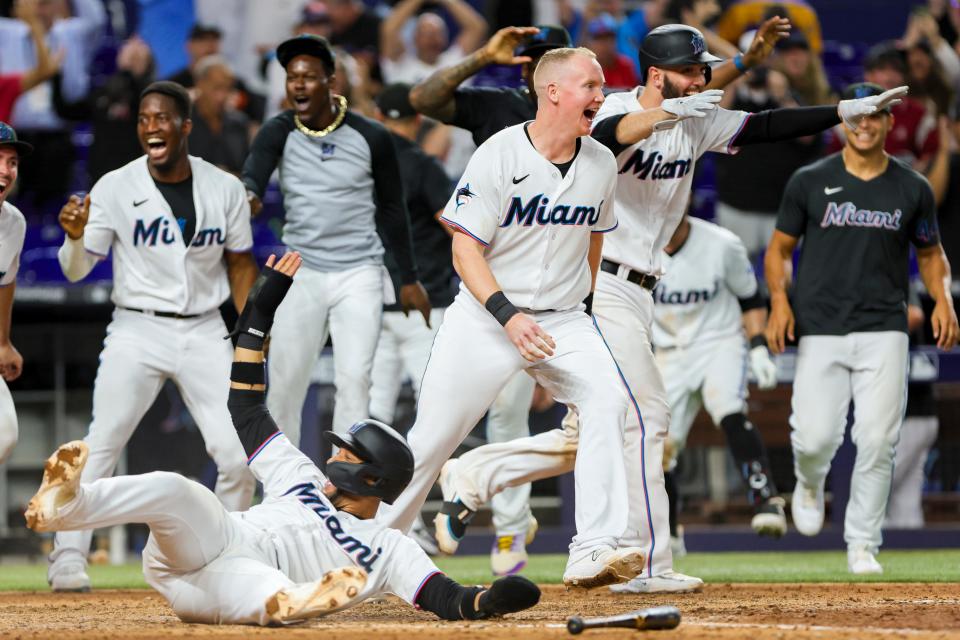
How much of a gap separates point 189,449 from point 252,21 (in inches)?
165

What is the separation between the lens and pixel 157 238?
6.48m

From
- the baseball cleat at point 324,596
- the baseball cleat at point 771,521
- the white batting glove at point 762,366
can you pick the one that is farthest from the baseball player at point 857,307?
the baseball cleat at point 324,596

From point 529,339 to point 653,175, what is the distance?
1.38 metres

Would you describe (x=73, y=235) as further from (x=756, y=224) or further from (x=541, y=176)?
(x=756, y=224)

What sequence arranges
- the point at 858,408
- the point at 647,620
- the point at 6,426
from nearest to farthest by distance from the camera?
the point at 647,620
the point at 6,426
the point at 858,408

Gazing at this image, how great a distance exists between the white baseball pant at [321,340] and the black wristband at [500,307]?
2023 millimetres

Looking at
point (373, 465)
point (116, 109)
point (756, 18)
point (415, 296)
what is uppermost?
point (756, 18)

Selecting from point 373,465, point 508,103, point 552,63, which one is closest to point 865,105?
point 552,63

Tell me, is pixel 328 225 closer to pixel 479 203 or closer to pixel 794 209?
pixel 479 203

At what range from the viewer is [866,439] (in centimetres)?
694

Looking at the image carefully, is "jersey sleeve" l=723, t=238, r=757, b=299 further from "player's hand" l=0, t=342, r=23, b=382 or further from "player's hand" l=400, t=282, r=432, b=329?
"player's hand" l=0, t=342, r=23, b=382

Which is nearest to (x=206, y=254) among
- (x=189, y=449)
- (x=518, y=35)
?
(x=518, y=35)

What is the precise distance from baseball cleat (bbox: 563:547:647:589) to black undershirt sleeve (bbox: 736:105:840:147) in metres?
1.89

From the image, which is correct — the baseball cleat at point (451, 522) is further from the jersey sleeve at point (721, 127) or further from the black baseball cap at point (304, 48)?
the black baseball cap at point (304, 48)
